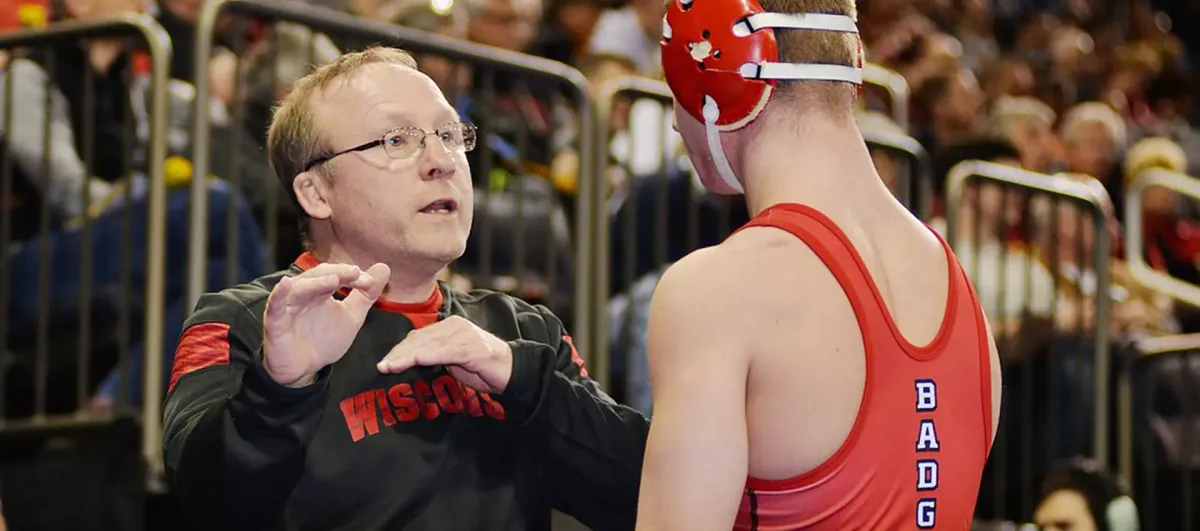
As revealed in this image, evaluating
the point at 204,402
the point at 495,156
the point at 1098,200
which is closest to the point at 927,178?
the point at 1098,200

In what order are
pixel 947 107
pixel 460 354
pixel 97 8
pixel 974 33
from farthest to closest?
1. pixel 974 33
2. pixel 947 107
3. pixel 97 8
4. pixel 460 354

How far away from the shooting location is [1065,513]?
21.0ft

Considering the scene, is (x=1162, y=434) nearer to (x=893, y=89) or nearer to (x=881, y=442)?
(x=893, y=89)

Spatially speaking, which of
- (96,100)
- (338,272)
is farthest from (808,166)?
(96,100)

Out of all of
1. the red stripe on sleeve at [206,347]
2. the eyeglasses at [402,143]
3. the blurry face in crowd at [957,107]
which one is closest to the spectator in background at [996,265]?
the blurry face in crowd at [957,107]

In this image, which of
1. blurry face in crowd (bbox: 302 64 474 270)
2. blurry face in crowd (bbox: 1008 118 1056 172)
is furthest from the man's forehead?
blurry face in crowd (bbox: 1008 118 1056 172)

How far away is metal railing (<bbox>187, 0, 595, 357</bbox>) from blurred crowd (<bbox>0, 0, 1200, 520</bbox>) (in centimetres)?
1

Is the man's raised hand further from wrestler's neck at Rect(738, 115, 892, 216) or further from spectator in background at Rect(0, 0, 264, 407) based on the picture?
spectator in background at Rect(0, 0, 264, 407)

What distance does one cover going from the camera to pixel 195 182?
4859 mm

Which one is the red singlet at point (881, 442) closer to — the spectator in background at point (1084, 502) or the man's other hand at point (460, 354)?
the man's other hand at point (460, 354)

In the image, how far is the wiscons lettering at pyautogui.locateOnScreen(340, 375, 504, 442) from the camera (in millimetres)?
2668

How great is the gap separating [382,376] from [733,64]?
2.56 ft

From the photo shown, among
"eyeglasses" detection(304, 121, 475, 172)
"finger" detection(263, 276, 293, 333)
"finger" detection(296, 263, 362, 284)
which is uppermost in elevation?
"eyeglasses" detection(304, 121, 475, 172)

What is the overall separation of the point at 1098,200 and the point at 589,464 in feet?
16.8
